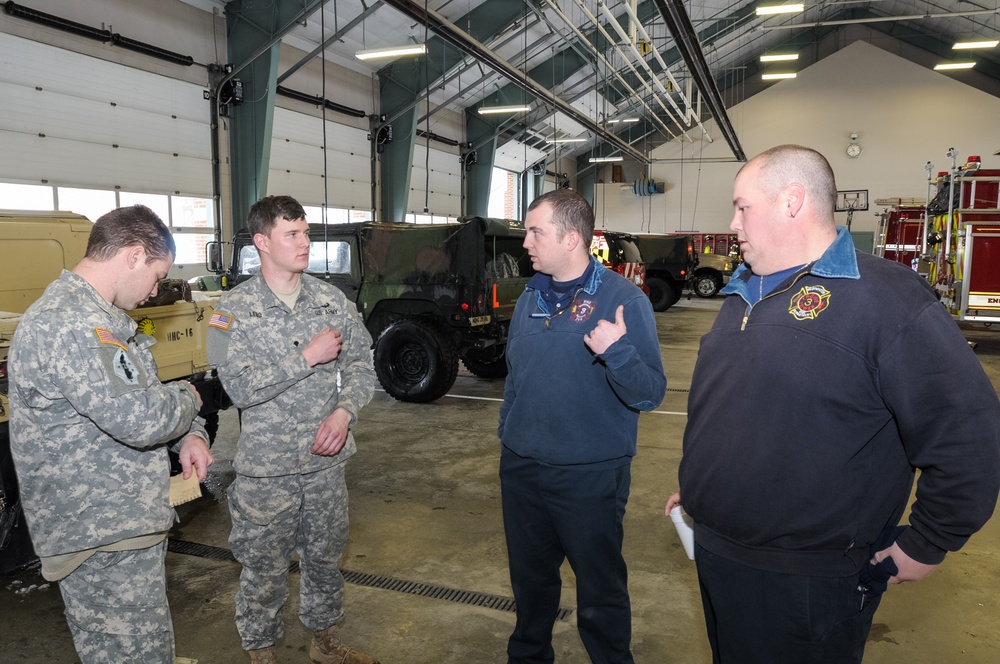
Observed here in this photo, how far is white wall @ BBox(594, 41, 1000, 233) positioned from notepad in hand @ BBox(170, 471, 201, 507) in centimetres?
2742

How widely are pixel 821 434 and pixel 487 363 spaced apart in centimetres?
741

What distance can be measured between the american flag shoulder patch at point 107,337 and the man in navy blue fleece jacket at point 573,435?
48.2 inches

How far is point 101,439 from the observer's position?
1.97 metres

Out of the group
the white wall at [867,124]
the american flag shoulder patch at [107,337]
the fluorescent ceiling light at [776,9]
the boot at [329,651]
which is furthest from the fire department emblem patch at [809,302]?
the white wall at [867,124]

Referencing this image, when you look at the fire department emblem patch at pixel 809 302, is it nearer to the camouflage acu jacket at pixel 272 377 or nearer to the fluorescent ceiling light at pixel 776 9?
the camouflage acu jacket at pixel 272 377

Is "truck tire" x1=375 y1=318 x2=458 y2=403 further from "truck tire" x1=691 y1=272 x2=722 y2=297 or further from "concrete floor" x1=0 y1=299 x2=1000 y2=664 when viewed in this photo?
"truck tire" x1=691 y1=272 x2=722 y2=297

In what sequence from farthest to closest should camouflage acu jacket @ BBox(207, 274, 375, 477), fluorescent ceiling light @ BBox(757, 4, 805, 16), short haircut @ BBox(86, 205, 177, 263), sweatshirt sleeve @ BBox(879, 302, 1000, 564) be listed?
fluorescent ceiling light @ BBox(757, 4, 805, 16) → camouflage acu jacket @ BBox(207, 274, 375, 477) → short haircut @ BBox(86, 205, 177, 263) → sweatshirt sleeve @ BBox(879, 302, 1000, 564)

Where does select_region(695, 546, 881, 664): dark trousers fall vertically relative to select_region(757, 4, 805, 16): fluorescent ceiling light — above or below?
below

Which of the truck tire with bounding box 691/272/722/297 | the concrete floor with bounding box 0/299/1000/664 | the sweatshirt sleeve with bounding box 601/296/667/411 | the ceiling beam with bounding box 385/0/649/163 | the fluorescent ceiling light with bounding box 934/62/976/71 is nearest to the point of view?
the sweatshirt sleeve with bounding box 601/296/667/411

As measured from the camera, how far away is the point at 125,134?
1195 centimetres

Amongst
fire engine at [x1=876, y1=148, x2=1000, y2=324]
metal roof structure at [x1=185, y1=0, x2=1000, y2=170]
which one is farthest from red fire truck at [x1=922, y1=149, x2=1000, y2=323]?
metal roof structure at [x1=185, y1=0, x2=1000, y2=170]

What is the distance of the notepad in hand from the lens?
225 cm

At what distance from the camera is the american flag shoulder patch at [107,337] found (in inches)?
74.4

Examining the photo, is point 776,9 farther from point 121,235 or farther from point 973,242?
point 121,235
